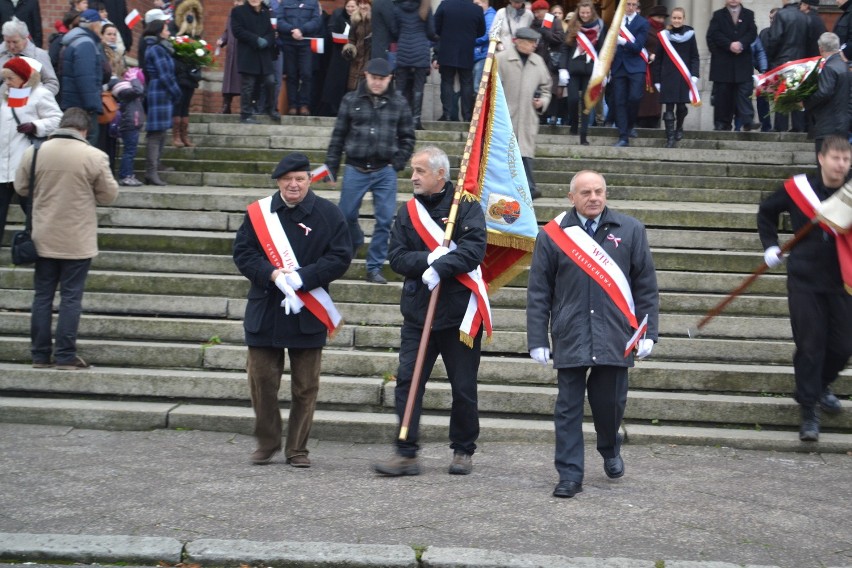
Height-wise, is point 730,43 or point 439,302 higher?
point 730,43

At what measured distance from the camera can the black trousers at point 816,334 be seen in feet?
25.6

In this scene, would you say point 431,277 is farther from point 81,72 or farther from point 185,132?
point 185,132

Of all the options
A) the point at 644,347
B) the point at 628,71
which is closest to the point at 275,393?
the point at 644,347

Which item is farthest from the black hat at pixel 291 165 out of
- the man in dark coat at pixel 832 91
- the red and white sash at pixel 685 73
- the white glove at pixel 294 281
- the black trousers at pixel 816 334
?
the red and white sash at pixel 685 73

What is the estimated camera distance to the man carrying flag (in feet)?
25.4

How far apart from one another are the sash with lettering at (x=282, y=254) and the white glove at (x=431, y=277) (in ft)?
2.17

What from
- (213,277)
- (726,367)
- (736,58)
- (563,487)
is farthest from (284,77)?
(563,487)

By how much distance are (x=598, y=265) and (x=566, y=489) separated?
4.14ft

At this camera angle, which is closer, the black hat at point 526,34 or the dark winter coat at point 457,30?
the black hat at point 526,34

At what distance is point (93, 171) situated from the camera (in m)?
8.98

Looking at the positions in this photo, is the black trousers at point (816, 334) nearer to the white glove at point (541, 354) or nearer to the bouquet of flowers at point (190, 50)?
the white glove at point (541, 354)

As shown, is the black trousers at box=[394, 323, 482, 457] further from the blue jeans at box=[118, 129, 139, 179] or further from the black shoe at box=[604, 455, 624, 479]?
the blue jeans at box=[118, 129, 139, 179]

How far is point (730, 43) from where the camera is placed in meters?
14.6

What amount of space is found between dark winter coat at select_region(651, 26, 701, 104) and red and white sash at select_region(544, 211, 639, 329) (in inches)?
301
